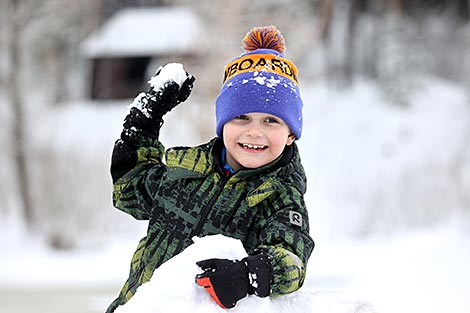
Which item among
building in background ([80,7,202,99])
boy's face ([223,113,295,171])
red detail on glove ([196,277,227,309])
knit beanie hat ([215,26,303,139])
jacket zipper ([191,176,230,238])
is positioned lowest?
red detail on glove ([196,277,227,309])

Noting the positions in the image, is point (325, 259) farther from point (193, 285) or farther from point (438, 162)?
point (193, 285)

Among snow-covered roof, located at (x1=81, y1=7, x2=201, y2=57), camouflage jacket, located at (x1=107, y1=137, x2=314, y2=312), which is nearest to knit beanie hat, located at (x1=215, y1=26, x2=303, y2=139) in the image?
camouflage jacket, located at (x1=107, y1=137, x2=314, y2=312)

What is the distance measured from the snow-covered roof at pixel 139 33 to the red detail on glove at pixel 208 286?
19.8 m

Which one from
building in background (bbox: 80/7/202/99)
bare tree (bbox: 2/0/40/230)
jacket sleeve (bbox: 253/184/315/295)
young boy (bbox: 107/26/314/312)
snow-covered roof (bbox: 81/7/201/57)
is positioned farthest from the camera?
building in background (bbox: 80/7/202/99)

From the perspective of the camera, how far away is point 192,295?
1474mm

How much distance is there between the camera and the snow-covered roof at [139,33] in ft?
72.8

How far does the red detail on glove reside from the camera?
146 centimetres

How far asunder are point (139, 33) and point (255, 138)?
21802 mm

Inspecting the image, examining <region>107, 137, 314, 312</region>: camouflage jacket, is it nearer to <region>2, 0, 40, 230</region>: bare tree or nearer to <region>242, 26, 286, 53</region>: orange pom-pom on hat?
<region>242, 26, 286, 53</region>: orange pom-pom on hat

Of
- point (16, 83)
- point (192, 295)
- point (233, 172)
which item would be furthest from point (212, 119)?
point (192, 295)

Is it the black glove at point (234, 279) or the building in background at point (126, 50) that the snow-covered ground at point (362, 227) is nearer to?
the black glove at point (234, 279)

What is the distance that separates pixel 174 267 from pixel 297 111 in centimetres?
62

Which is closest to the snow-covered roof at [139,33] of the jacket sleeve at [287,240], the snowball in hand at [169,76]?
the snowball in hand at [169,76]

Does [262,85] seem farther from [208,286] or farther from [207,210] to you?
[208,286]
